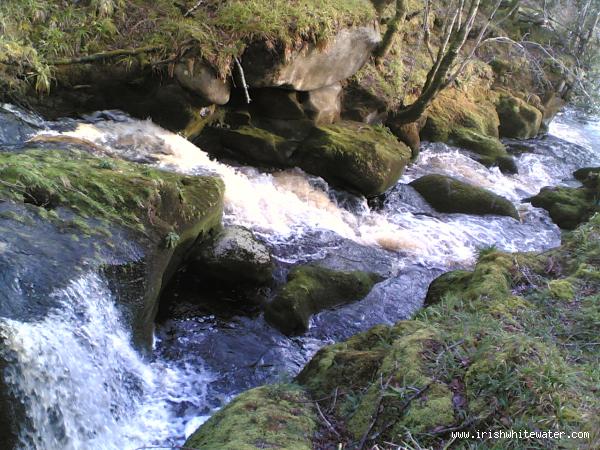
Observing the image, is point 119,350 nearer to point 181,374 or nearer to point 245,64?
point 181,374

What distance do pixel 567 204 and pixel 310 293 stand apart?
8125mm

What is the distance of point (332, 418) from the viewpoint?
370cm

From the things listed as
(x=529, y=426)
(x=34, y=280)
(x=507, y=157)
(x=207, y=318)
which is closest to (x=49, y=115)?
(x=207, y=318)

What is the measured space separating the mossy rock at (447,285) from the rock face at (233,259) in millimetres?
2157

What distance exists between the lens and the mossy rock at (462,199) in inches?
441

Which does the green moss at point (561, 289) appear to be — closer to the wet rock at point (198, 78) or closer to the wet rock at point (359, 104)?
the wet rock at point (198, 78)

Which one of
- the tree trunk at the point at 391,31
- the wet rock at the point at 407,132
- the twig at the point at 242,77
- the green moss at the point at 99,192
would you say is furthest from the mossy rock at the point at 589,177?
the green moss at the point at 99,192

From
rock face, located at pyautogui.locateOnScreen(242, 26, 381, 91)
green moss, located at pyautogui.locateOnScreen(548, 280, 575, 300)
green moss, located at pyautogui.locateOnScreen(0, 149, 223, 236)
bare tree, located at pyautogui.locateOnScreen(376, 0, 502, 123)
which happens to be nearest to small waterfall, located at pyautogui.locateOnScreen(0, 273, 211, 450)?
green moss, located at pyautogui.locateOnScreen(0, 149, 223, 236)

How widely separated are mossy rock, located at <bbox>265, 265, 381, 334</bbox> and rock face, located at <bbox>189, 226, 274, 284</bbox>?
0.42 m

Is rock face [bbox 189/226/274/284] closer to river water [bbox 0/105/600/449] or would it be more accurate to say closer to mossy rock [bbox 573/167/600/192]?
river water [bbox 0/105/600/449]

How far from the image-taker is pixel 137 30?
937cm

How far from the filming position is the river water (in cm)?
409

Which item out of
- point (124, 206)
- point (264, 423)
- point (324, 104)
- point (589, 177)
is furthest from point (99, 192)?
point (589, 177)

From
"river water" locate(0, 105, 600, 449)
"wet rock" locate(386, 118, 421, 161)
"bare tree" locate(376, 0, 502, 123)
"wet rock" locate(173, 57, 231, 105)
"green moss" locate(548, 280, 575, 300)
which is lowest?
"river water" locate(0, 105, 600, 449)
